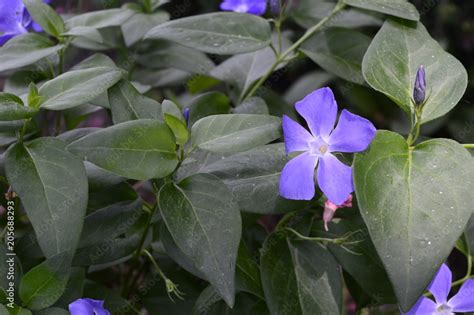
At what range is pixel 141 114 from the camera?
977 mm

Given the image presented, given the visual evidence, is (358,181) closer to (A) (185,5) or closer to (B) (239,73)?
(B) (239,73)

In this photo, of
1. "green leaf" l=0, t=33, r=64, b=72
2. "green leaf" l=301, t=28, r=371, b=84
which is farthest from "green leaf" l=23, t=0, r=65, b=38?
"green leaf" l=301, t=28, r=371, b=84

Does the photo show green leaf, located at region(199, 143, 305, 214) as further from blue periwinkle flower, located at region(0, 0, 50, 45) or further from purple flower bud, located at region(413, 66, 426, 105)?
blue periwinkle flower, located at region(0, 0, 50, 45)

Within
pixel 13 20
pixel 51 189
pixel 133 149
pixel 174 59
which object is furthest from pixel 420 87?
pixel 13 20

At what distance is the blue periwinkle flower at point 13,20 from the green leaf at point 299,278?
57 cm

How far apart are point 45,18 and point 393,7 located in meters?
0.54

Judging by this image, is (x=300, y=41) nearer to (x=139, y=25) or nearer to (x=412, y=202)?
(x=139, y=25)

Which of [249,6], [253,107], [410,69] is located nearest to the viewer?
[410,69]

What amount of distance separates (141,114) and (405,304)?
0.41m

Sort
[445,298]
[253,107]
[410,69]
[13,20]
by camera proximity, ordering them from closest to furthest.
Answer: [445,298] → [410,69] → [253,107] → [13,20]

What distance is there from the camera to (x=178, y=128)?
938 millimetres

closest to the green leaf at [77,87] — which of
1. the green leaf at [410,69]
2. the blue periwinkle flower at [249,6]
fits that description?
the green leaf at [410,69]

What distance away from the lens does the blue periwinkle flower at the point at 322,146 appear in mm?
869

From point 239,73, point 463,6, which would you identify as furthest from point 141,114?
point 463,6
